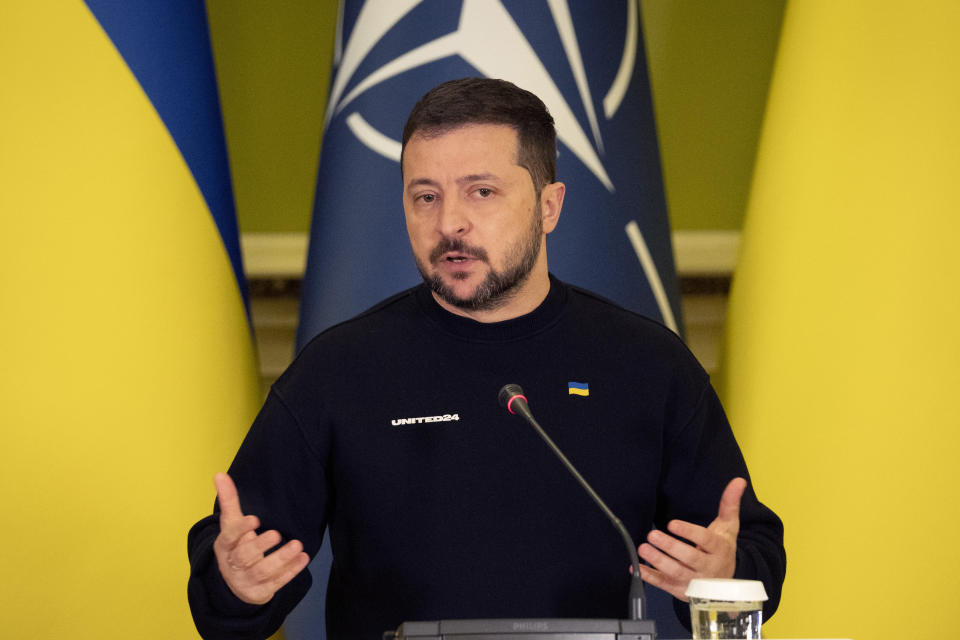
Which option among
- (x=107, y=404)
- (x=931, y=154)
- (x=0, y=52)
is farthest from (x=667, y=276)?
(x=0, y=52)

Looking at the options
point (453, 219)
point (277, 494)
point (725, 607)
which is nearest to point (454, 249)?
point (453, 219)

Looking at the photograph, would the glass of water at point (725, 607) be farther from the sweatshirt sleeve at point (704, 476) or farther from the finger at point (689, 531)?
the sweatshirt sleeve at point (704, 476)

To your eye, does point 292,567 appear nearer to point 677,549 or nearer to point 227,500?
point 227,500

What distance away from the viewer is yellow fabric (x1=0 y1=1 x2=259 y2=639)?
1722 millimetres

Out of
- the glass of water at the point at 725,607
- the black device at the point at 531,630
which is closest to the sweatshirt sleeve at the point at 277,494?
the black device at the point at 531,630

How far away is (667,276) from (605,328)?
2.21 feet

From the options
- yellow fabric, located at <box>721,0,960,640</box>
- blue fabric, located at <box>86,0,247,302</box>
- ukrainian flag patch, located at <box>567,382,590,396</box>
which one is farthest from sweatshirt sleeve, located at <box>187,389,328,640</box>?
yellow fabric, located at <box>721,0,960,640</box>

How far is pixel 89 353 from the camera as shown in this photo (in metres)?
1.78

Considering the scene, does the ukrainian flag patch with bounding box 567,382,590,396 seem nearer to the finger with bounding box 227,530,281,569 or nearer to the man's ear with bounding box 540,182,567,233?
the man's ear with bounding box 540,182,567,233

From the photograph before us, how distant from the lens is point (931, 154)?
173 centimetres

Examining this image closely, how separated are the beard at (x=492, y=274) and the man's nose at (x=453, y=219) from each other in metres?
0.01

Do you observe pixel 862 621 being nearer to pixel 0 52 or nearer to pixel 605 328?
pixel 605 328

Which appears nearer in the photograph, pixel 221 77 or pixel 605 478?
pixel 605 478

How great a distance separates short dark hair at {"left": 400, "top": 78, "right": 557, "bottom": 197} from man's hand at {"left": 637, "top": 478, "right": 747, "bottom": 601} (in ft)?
1.93
